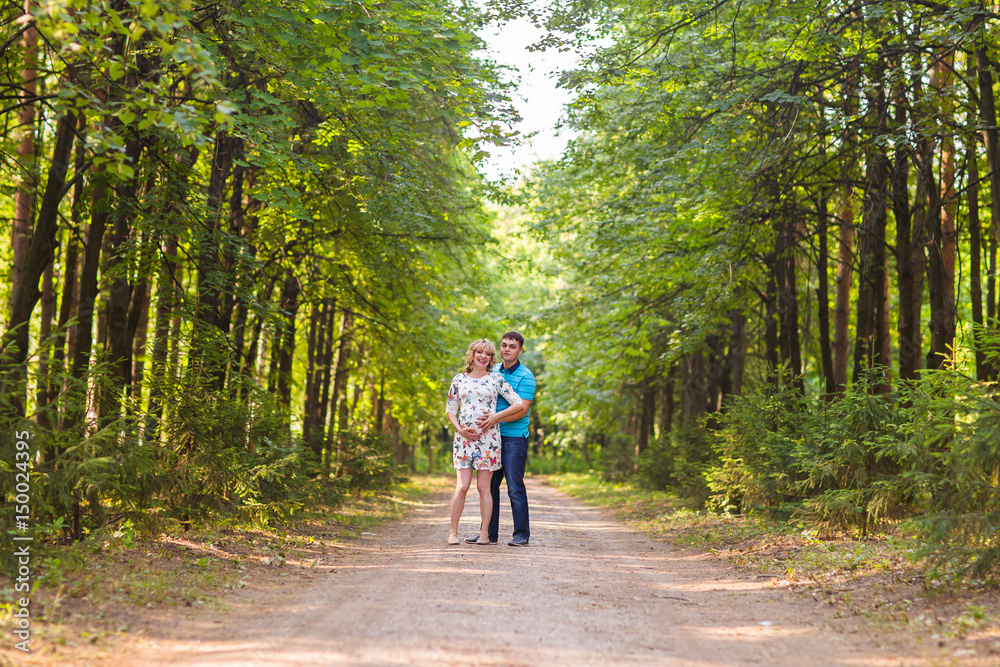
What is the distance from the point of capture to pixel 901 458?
292 inches


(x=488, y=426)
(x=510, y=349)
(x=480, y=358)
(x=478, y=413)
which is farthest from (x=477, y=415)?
(x=510, y=349)

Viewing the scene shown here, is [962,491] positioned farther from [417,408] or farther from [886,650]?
[417,408]

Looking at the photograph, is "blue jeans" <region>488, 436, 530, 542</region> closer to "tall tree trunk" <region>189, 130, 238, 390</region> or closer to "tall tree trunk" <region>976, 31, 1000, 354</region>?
"tall tree trunk" <region>189, 130, 238, 390</region>

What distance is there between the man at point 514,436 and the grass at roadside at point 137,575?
2124 millimetres

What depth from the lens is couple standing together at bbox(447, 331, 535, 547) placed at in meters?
8.27

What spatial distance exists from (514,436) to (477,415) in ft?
1.76

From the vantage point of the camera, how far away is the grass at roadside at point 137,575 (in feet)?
14.1

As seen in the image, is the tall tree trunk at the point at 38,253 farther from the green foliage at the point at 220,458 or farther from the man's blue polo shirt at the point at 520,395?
the man's blue polo shirt at the point at 520,395

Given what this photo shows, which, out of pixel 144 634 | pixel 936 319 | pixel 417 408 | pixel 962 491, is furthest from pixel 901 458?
pixel 417 408

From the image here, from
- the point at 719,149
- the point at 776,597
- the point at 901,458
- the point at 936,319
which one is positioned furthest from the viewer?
the point at 719,149

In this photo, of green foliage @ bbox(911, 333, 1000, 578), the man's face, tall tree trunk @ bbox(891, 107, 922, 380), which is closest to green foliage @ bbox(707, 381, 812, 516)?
tall tree trunk @ bbox(891, 107, 922, 380)

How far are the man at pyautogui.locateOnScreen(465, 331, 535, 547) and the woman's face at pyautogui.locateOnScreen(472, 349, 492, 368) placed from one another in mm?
185

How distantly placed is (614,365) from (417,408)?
8.94 m

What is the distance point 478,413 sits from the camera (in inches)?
326
